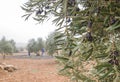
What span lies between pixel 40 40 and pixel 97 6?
182ft

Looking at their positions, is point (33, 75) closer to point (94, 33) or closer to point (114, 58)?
point (94, 33)

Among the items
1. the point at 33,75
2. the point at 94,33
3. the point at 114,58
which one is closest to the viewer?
the point at 114,58

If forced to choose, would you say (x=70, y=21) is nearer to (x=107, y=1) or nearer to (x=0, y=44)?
(x=107, y=1)

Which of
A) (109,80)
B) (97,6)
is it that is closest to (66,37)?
(97,6)

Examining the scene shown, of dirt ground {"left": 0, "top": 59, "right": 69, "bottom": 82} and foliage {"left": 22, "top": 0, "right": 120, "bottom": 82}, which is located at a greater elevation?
foliage {"left": 22, "top": 0, "right": 120, "bottom": 82}

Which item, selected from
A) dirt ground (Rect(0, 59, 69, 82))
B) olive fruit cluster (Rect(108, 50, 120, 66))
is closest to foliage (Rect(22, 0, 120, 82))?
olive fruit cluster (Rect(108, 50, 120, 66))

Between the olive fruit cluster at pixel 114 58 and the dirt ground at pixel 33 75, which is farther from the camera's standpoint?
the dirt ground at pixel 33 75

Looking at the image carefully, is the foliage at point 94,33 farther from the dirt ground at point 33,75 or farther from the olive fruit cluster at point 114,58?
the dirt ground at point 33,75

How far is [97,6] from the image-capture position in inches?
62.1

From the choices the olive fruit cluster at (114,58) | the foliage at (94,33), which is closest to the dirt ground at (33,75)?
the foliage at (94,33)

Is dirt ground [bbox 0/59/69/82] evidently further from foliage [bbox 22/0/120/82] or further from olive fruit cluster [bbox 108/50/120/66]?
olive fruit cluster [bbox 108/50/120/66]

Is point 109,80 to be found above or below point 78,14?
below

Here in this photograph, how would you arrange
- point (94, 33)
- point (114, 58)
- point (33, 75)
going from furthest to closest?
point (33, 75), point (94, 33), point (114, 58)

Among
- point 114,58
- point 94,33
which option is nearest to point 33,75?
point 94,33
